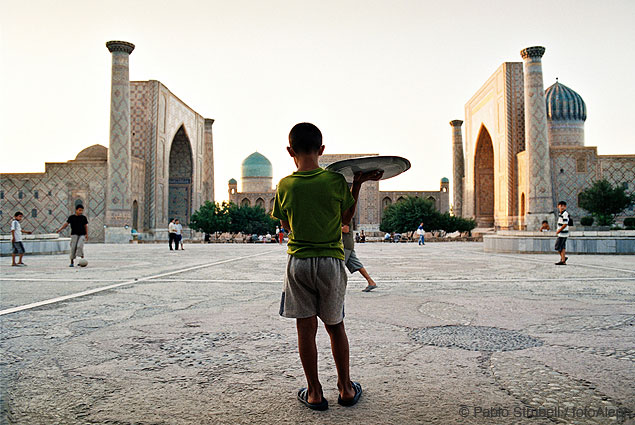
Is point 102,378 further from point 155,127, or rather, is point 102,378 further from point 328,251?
point 155,127

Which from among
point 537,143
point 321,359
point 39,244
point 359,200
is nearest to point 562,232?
point 321,359

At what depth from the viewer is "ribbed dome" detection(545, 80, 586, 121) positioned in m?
31.4

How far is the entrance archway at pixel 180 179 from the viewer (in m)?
30.8

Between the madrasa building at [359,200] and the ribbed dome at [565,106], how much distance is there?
13719 millimetres

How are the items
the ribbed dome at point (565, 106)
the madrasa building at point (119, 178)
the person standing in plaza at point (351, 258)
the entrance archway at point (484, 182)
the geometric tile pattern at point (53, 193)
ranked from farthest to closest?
1. the entrance archway at point (484, 182)
2. the ribbed dome at point (565, 106)
3. the geometric tile pattern at point (53, 193)
4. the madrasa building at point (119, 178)
5. the person standing in plaza at point (351, 258)

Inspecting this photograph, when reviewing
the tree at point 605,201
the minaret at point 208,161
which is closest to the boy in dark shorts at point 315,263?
the tree at point 605,201

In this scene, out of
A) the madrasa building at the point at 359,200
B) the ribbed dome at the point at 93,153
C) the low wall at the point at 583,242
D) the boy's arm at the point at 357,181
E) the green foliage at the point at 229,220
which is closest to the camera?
the boy's arm at the point at 357,181

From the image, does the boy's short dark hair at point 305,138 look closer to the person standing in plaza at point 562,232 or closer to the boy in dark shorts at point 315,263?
the boy in dark shorts at point 315,263

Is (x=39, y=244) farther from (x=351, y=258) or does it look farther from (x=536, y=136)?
(x=536, y=136)

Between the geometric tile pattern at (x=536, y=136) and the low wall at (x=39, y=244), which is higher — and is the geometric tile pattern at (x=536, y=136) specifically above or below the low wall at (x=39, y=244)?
above

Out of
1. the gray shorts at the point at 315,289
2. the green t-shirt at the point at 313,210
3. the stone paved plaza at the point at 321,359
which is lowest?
the stone paved plaza at the point at 321,359

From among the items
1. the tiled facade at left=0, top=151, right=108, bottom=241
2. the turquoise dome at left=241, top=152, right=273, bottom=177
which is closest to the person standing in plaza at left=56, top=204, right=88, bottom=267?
the tiled facade at left=0, top=151, right=108, bottom=241

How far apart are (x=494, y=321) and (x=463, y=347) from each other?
76cm

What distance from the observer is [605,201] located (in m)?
22.5
